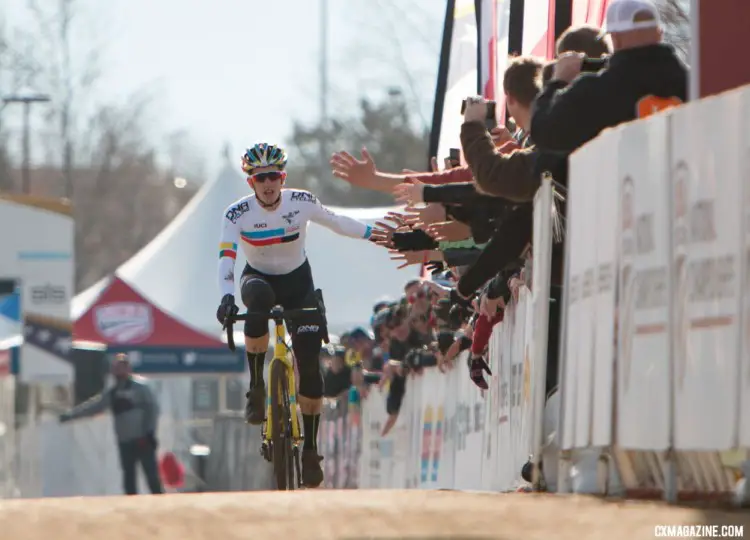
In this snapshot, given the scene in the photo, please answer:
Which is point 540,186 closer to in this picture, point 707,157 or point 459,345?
point 707,157

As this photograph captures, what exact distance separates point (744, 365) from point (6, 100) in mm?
31477

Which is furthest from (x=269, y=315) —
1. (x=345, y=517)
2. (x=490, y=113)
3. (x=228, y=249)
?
(x=345, y=517)

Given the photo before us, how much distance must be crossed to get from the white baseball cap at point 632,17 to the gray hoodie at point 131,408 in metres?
18.6

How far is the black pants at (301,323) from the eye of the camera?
39.3 feet

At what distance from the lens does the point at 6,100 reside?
36656 millimetres

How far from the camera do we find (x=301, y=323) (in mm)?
12016

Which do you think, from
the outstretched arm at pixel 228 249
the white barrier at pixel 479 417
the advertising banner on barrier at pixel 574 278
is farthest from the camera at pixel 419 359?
the advertising banner on barrier at pixel 574 278

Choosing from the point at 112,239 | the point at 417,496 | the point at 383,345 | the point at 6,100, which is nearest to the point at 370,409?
the point at 383,345

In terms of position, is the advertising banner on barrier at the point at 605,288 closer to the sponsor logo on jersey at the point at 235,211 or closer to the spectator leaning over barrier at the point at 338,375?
the sponsor logo on jersey at the point at 235,211

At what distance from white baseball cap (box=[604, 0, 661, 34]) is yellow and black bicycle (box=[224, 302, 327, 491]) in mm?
3791

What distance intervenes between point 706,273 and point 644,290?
0.50m

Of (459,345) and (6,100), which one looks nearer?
(459,345)

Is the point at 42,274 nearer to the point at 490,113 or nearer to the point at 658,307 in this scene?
the point at 490,113

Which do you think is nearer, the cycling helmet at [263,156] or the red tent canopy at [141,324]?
the cycling helmet at [263,156]
